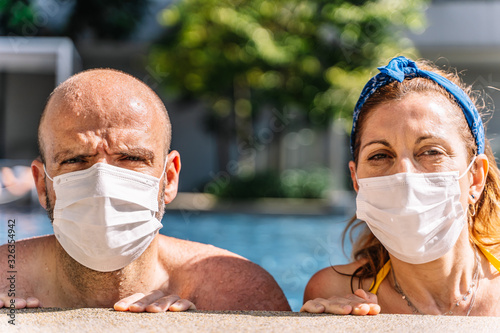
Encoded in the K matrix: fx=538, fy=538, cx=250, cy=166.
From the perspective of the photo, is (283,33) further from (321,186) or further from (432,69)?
(432,69)

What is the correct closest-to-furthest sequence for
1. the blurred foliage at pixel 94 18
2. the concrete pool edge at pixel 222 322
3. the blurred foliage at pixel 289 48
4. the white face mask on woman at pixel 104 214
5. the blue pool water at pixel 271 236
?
the concrete pool edge at pixel 222 322, the white face mask on woman at pixel 104 214, the blue pool water at pixel 271 236, the blurred foliage at pixel 289 48, the blurred foliage at pixel 94 18

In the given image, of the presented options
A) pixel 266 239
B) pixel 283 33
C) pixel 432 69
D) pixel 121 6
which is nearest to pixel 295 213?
pixel 266 239

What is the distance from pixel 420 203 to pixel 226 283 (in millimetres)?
1053

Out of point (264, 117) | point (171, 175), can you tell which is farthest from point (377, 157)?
point (264, 117)

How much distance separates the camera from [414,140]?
230 centimetres

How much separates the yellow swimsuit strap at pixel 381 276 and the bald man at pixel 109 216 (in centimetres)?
46

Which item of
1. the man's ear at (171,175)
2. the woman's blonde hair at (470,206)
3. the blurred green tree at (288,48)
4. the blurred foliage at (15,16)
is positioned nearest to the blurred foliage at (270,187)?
the blurred green tree at (288,48)

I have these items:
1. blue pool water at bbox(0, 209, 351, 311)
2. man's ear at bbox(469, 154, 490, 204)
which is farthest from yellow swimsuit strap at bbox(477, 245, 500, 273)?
blue pool water at bbox(0, 209, 351, 311)

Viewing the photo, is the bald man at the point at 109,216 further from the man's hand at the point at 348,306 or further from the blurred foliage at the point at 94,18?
the blurred foliage at the point at 94,18

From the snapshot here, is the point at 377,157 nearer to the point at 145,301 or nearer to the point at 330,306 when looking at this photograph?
the point at 330,306

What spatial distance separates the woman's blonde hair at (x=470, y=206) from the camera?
2.48 meters

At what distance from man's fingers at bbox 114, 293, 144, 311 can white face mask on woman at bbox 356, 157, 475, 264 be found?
1093 millimetres

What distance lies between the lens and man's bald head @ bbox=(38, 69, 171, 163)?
238 centimetres

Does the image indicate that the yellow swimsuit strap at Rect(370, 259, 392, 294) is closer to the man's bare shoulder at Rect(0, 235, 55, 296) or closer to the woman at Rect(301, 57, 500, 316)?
the woman at Rect(301, 57, 500, 316)
